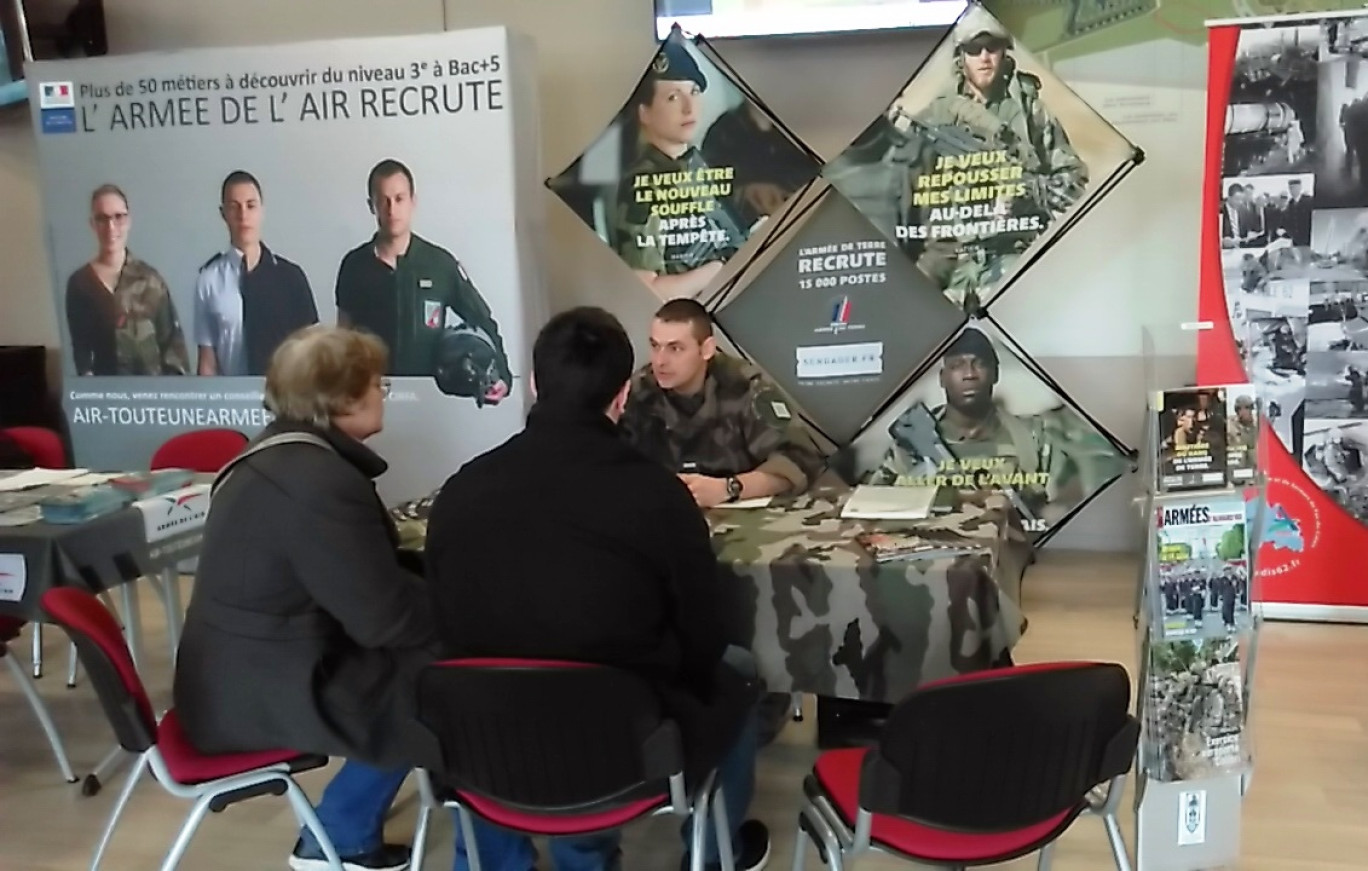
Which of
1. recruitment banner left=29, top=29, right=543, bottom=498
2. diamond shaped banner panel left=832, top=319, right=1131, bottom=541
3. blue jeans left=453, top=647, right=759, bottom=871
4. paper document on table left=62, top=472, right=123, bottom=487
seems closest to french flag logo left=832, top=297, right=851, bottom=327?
diamond shaped banner panel left=832, top=319, right=1131, bottom=541

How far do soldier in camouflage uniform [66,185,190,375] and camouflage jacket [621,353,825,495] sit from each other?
236 cm

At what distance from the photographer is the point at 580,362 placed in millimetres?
1917

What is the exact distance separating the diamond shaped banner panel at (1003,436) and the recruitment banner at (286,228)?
1437 mm

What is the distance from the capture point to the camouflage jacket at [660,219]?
4031 millimetres

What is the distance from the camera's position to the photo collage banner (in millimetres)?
3760

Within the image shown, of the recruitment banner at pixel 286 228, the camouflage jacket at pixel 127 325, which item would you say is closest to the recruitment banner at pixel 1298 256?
the recruitment banner at pixel 286 228

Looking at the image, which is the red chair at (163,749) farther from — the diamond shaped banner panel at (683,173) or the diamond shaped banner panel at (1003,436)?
the diamond shaped banner panel at (1003,436)

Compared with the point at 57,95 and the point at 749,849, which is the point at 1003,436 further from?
the point at 57,95

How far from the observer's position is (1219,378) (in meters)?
3.51

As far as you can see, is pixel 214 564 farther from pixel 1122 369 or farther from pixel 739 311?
pixel 1122 369

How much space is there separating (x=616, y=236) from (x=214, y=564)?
2.29m

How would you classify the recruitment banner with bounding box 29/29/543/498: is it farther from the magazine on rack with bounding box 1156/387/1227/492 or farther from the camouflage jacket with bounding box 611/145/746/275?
the magazine on rack with bounding box 1156/387/1227/492

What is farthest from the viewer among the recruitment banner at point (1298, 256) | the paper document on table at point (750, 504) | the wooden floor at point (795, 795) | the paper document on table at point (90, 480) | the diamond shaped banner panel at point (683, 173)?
the diamond shaped banner panel at point (683, 173)

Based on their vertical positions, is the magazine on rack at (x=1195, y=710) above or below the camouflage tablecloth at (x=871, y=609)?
below
